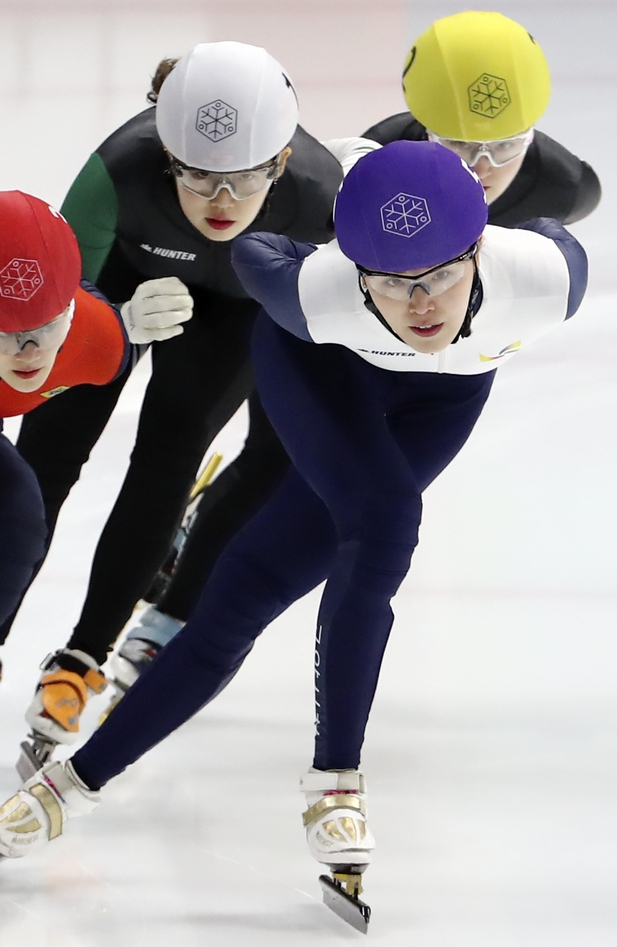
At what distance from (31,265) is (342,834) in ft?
3.74

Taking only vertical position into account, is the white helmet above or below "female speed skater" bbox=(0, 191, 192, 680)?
above

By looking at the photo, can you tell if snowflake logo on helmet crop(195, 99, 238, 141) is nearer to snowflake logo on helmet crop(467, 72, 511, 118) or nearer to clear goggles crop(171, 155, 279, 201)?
clear goggles crop(171, 155, 279, 201)

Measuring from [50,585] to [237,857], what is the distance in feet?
4.69

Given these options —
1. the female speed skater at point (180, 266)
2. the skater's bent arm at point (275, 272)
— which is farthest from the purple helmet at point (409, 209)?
the female speed skater at point (180, 266)

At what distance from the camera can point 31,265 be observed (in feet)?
8.54

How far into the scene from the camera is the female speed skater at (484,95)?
3184 millimetres

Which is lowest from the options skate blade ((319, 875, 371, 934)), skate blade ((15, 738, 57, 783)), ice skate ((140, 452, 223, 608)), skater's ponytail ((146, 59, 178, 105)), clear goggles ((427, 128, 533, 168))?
skate blade ((319, 875, 371, 934))

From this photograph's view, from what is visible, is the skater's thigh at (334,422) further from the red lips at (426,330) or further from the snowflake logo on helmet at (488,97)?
the snowflake logo on helmet at (488,97)

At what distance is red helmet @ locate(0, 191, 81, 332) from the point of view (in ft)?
8.50

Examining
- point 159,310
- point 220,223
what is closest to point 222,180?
point 220,223

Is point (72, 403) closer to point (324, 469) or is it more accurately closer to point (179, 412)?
point (179, 412)

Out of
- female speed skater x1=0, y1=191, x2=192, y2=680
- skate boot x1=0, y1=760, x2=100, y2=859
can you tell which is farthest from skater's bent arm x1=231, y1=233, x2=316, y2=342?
skate boot x1=0, y1=760, x2=100, y2=859

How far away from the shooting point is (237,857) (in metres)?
2.92

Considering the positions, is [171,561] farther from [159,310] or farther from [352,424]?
[352,424]
